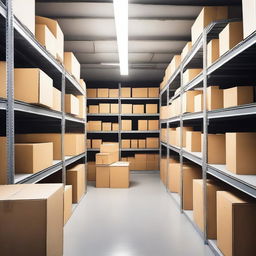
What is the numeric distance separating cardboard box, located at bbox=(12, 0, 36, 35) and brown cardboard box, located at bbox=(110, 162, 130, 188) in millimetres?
3284

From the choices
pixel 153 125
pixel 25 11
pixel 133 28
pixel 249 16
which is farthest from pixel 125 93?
pixel 249 16

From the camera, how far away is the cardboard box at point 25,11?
158cm

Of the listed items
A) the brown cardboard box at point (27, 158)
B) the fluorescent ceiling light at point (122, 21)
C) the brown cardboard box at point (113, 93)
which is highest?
the fluorescent ceiling light at point (122, 21)

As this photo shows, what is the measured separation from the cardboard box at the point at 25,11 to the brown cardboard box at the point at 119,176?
328cm

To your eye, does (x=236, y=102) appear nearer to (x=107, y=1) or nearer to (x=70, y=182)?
(x=107, y=1)

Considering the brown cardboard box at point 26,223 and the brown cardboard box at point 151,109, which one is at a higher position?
the brown cardboard box at point 151,109

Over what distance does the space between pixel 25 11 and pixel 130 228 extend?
90.7 inches

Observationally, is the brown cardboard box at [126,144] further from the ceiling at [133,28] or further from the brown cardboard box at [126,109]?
the ceiling at [133,28]

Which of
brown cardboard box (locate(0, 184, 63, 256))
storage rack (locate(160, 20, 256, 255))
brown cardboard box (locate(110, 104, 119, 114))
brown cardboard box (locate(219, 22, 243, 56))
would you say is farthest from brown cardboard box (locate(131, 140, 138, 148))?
brown cardboard box (locate(0, 184, 63, 256))

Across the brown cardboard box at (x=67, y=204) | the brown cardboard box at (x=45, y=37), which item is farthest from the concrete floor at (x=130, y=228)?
the brown cardboard box at (x=45, y=37)

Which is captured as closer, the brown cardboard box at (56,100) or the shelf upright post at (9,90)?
the shelf upright post at (9,90)

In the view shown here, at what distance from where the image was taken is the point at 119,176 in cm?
469

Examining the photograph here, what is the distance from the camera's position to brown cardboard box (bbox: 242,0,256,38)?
4.99 feet

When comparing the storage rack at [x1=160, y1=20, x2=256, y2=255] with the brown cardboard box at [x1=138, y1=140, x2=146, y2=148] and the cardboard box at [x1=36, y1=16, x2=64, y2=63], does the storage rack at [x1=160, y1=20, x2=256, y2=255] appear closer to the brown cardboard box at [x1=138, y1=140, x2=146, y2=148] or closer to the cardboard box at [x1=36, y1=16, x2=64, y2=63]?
the cardboard box at [x1=36, y1=16, x2=64, y2=63]
